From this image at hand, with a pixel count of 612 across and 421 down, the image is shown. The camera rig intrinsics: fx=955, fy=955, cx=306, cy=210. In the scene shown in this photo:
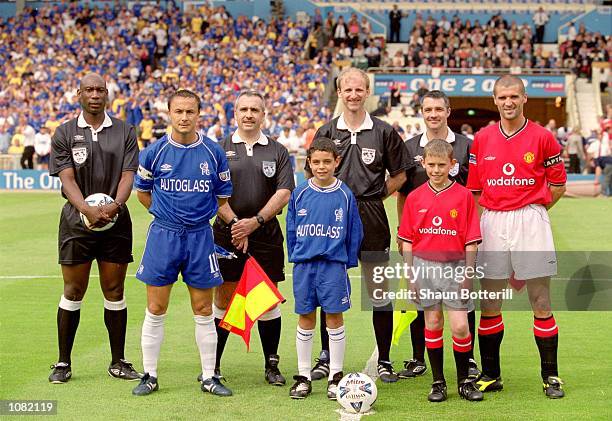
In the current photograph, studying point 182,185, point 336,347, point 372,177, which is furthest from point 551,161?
point 182,185

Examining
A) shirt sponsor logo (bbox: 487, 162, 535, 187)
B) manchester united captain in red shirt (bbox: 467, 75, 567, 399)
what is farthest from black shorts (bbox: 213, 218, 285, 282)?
shirt sponsor logo (bbox: 487, 162, 535, 187)

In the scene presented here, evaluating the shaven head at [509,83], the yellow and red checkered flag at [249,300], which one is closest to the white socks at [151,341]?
the yellow and red checkered flag at [249,300]

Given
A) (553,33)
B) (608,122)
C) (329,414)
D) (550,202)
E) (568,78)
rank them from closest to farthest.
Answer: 1. (329,414)
2. (550,202)
3. (608,122)
4. (568,78)
5. (553,33)

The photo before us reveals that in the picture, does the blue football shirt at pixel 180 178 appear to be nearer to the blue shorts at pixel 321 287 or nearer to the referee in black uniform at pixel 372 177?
the blue shorts at pixel 321 287

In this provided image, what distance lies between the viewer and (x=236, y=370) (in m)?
7.68

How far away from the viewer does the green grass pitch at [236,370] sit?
641 cm

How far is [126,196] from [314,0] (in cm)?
3440

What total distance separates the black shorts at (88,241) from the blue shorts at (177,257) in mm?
495

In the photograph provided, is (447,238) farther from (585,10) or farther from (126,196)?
(585,10)

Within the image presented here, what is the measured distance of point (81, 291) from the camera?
24.3 feet

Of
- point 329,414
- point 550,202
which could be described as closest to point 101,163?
point 329,414

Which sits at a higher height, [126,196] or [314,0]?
[314,0]

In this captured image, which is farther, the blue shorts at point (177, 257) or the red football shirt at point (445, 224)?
the blue shorts at point (177, 257)

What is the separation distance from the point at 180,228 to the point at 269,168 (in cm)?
95
